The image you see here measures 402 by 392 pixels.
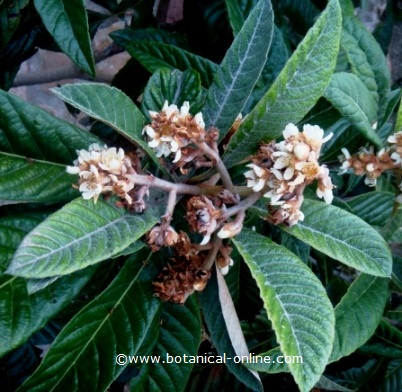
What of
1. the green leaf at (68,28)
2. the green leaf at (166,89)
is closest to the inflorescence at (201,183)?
the green leaf at (166,89)

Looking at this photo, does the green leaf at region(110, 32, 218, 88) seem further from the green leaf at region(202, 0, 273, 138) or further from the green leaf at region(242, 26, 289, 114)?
the green leaf at region(202, 0, 273, 138)

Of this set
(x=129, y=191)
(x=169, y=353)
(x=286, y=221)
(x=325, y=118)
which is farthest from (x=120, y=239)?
(x=325, y=118)

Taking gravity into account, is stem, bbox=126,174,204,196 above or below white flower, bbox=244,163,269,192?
below

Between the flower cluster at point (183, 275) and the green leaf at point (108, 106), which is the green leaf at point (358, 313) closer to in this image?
the flower cluster at point (183, 275)

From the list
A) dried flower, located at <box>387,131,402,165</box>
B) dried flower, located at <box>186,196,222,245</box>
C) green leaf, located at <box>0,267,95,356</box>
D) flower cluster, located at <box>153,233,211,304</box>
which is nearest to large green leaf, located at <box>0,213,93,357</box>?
green leaf, located at <box>0,267,95,356</box>

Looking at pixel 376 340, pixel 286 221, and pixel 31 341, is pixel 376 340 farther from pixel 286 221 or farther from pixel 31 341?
pixel 31 341

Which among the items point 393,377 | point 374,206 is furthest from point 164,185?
point 393,377
